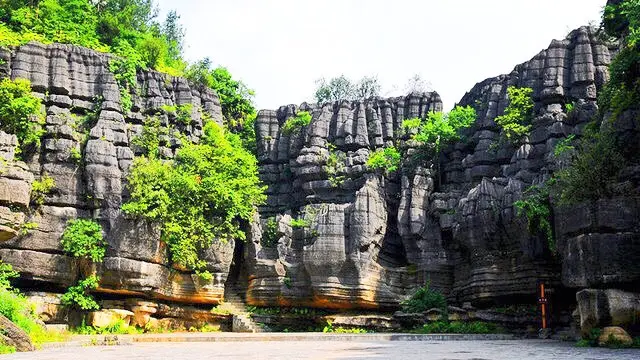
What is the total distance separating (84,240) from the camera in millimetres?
24547

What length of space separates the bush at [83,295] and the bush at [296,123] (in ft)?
44.0

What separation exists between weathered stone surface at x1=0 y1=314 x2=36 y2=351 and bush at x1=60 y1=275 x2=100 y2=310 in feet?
32.2

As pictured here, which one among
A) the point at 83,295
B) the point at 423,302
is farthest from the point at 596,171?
the point at 83,295

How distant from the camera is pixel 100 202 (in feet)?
85.5

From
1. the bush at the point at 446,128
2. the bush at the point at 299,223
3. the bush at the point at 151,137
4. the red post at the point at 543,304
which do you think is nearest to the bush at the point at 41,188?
the bush at the point at 151,137

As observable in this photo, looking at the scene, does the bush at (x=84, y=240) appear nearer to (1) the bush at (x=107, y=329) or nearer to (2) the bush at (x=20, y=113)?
(1) the bush at (x=107, y=329)

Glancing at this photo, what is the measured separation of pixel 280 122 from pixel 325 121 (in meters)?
2.92

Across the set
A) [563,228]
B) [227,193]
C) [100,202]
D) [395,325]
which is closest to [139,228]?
[100,202]

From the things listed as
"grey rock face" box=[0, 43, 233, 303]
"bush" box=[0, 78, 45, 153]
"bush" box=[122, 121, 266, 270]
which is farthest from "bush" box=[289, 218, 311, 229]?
"bush" box=[0, 78, 45, 153]

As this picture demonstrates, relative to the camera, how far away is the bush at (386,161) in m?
31.6

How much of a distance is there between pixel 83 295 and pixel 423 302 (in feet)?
43.5

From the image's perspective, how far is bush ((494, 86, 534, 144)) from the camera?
28.4m

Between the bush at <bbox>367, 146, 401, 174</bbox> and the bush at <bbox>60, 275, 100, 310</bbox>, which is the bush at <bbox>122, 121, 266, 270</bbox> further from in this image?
the bush at <bbox>367, 146, 401, 174</bbox>

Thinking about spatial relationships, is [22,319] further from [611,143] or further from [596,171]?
[611,143]
